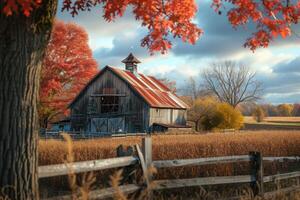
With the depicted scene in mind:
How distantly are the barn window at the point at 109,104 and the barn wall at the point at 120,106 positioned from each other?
0.49 metres

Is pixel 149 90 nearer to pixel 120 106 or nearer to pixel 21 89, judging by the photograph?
pixel 120 106

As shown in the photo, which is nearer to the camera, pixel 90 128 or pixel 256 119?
pixel 90 128

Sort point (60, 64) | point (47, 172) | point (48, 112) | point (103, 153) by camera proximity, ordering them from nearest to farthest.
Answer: point (47, 172) → point (103, 153) → point (60, 64) → point (48, 112)

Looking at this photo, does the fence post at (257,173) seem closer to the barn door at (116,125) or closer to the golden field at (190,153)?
the golden field at (190,153)

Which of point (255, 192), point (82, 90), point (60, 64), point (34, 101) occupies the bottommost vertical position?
point (255, 192)

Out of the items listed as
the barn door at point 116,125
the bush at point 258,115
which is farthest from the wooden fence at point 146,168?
the bush at point 258,115

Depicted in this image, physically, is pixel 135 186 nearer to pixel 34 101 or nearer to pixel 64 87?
pixel 34 101

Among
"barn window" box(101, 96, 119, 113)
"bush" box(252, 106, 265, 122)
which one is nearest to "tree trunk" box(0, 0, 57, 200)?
"barn window" box(101, 96, 119, 113)

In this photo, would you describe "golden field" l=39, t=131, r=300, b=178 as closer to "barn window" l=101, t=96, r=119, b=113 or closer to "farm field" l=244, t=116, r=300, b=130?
"barn window" l=101, t=96, r=119, b=113

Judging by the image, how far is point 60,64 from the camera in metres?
39.1

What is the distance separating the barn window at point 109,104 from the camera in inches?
1533

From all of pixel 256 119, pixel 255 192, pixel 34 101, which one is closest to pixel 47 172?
pixel 34 101

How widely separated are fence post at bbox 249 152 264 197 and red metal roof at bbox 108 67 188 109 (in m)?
27.6

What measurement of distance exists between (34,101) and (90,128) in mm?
34729
